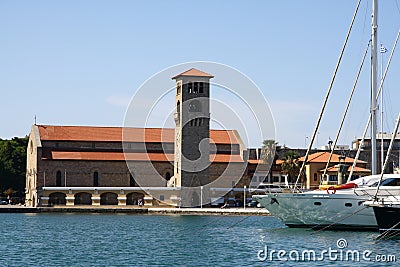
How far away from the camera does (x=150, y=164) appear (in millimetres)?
105375

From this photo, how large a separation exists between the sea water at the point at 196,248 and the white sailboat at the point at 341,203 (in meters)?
0.77

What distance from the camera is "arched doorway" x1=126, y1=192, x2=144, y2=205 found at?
330ft

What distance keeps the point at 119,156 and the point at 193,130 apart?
11451mm

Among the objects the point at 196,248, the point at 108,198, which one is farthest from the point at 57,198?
the point at 196,248

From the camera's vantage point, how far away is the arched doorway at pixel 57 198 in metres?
98.1

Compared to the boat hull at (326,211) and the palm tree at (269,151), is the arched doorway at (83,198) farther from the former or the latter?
the boat hull at (326,211)

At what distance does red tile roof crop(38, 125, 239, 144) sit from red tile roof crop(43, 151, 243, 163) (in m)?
2.20

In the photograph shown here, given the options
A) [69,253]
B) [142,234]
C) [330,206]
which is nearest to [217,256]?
[69,253]

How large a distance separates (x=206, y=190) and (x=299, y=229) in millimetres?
49218

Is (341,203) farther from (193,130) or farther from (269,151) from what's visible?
(269,151)

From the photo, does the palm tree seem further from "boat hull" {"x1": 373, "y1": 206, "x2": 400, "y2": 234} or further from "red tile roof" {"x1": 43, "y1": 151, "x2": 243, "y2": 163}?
"boat hull" {"x1": 373, "y1": 206, "x2": 400, "y2": 234}

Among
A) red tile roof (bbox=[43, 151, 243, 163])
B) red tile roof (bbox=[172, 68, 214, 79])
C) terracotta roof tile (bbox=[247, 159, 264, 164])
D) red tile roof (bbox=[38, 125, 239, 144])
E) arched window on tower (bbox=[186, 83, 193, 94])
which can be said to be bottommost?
terracotta roof tile (bbox=[247, 159, 264, 164])

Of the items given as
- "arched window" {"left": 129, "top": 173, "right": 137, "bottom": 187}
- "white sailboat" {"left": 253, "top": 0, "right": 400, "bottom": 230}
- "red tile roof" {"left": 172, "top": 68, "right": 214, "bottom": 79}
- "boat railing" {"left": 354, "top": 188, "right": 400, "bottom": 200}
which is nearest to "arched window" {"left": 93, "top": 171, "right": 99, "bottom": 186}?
"arched window" {"left": 129, "top": 173, "right": 137, "bottom": 187}

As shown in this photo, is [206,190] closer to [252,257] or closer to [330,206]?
[330,206]
